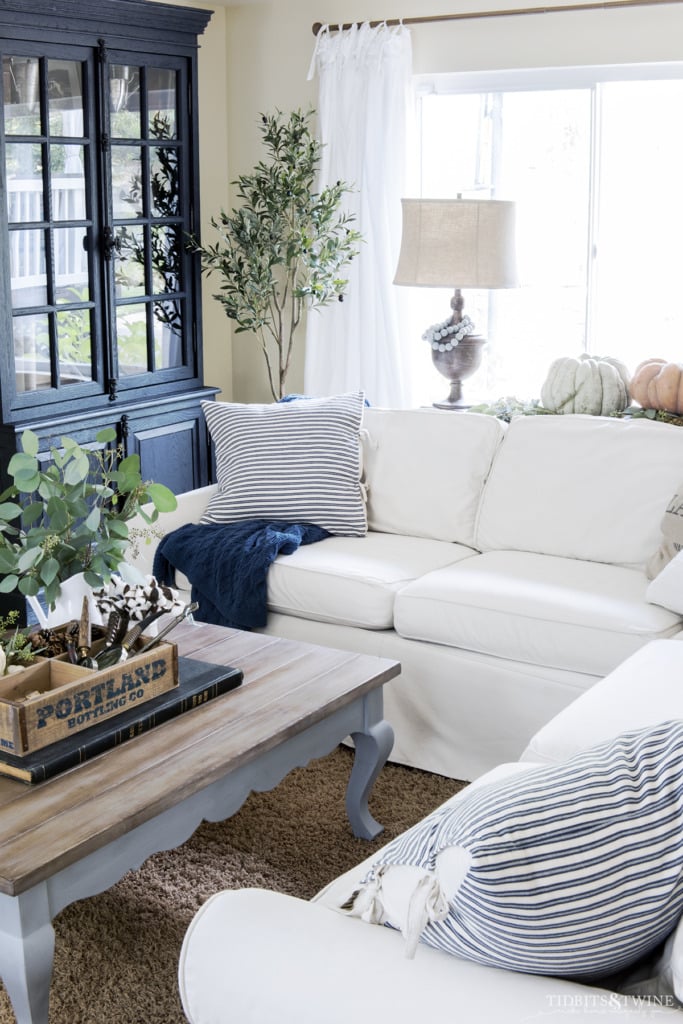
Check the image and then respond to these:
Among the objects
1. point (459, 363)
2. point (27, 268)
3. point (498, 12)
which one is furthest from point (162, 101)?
point (459, 363)

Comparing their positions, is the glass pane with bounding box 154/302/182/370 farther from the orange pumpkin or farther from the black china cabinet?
the orange pumpkin

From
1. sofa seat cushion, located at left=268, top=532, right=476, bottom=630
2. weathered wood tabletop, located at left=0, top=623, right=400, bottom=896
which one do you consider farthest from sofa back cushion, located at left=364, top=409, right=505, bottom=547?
weathered wood tabletop, located at left=0, top=623, right=400, bottom=896

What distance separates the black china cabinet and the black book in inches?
69.8

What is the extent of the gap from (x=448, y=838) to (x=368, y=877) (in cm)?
19

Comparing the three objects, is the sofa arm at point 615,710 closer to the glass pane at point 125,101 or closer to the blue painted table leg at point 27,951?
the blue painted table leg at point 27,951

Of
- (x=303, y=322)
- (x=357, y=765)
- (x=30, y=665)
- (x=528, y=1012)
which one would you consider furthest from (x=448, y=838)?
(x=303, y=322)

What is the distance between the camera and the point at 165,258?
4602 mm

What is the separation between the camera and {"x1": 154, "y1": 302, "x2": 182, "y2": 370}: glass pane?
4.61 m

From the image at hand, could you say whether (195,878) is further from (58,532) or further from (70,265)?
(70,265)

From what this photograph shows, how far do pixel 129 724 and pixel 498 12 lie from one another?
3.44 metres

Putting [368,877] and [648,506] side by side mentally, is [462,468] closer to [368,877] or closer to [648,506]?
[648,506]

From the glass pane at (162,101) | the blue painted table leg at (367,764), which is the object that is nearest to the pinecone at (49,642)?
the blue painted table leg at (367,764)

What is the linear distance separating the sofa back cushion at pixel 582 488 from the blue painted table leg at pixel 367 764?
95 cm

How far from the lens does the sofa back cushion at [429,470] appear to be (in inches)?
140
